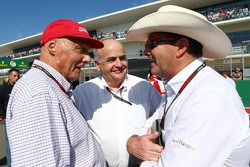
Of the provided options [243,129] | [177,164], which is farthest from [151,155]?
[243,129]

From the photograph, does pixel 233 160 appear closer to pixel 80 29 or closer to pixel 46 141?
pixel 46 141

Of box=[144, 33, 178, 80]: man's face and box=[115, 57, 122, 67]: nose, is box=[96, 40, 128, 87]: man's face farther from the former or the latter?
box=[144, 33, 178, 80]: man's face

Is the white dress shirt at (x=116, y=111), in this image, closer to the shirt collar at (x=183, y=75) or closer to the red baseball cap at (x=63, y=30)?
the shirt collar at (x=183, y=75)

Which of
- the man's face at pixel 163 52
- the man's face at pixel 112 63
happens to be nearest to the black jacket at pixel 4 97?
the man's face at pixel 112 63

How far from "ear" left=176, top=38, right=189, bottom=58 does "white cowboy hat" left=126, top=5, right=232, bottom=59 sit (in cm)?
4

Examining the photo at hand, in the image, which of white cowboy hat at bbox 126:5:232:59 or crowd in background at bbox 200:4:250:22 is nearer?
white cowboy hat at bbox 126:5:232:59

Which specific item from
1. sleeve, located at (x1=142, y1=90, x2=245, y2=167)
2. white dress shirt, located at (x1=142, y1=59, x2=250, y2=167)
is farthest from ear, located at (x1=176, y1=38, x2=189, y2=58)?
sleeve, located at (x1=142, y1=90, x2=245, y2=167)

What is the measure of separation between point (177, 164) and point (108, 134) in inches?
56.3

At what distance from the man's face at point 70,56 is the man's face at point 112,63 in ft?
3.17

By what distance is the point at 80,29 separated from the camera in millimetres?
2016

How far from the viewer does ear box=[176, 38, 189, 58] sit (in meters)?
1.94

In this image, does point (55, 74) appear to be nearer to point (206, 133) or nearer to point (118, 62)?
point (206, 133)

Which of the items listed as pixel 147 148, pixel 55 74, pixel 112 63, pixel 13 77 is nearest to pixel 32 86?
pixel 55 74

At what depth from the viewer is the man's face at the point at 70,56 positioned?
6.55ft
